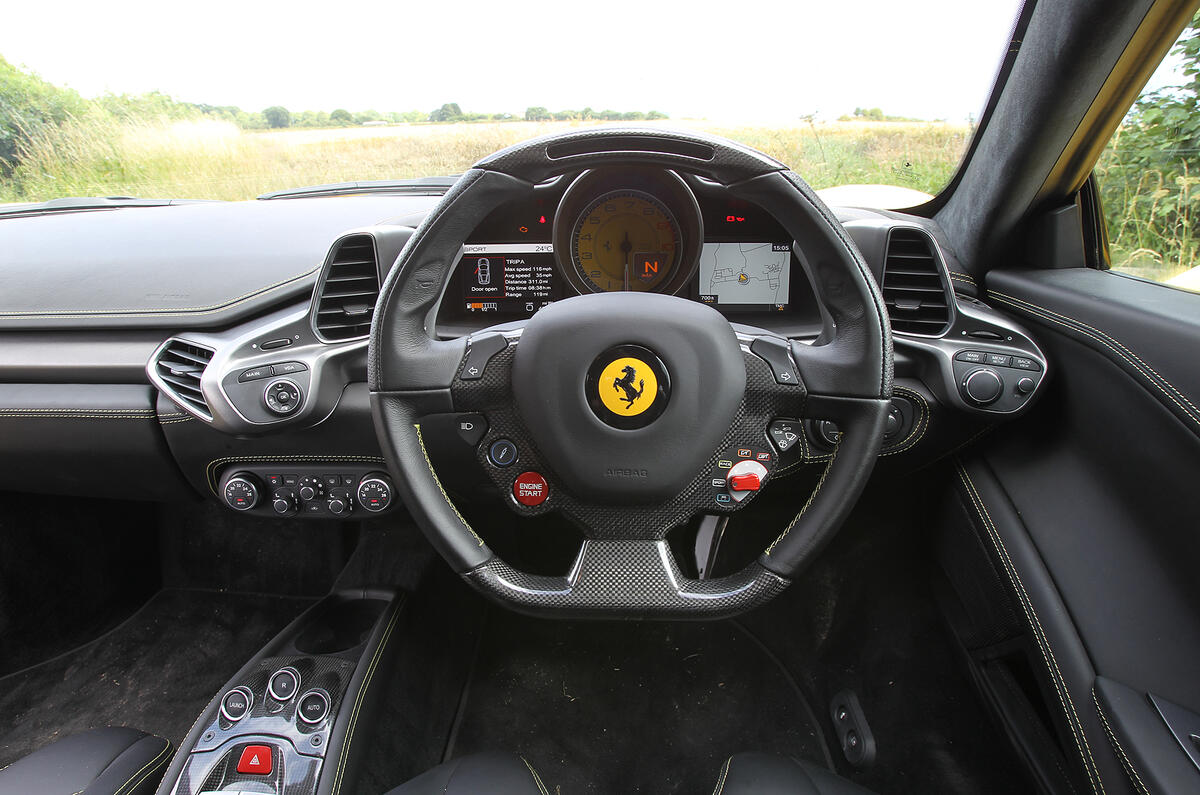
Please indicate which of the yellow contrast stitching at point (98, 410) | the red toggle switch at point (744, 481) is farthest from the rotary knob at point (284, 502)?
the red toggle switch at point (744, 481)

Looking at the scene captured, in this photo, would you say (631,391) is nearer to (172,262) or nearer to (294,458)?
(294,458)

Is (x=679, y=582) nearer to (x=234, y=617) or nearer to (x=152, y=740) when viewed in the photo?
(x=152, y=740)

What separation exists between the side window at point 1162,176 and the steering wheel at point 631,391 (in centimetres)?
85

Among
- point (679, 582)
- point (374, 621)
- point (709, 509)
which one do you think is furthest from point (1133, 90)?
point (374, 621)

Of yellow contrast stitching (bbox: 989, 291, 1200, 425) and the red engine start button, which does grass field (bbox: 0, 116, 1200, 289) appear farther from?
the red engine start button

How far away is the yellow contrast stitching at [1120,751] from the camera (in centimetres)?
120

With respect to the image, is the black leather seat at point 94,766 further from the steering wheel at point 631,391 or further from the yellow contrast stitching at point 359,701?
the steering wheel at point 631,391

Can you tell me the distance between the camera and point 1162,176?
1.53 m

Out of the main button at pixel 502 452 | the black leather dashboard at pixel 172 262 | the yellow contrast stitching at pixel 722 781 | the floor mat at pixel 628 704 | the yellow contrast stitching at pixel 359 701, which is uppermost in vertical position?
the black leather dashboard at pixel 172 262

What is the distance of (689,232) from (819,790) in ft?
4.12

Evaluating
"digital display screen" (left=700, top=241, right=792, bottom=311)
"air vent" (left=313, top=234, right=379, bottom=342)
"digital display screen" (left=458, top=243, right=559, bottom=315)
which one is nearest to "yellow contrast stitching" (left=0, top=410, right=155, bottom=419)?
"air vent" (left=313, top=234, right=379, bottom=342)

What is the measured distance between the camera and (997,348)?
5.38 ft

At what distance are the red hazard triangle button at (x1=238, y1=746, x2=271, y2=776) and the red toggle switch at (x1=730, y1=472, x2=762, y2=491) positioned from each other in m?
1.19

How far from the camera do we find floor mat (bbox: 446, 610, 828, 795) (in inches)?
81.9
